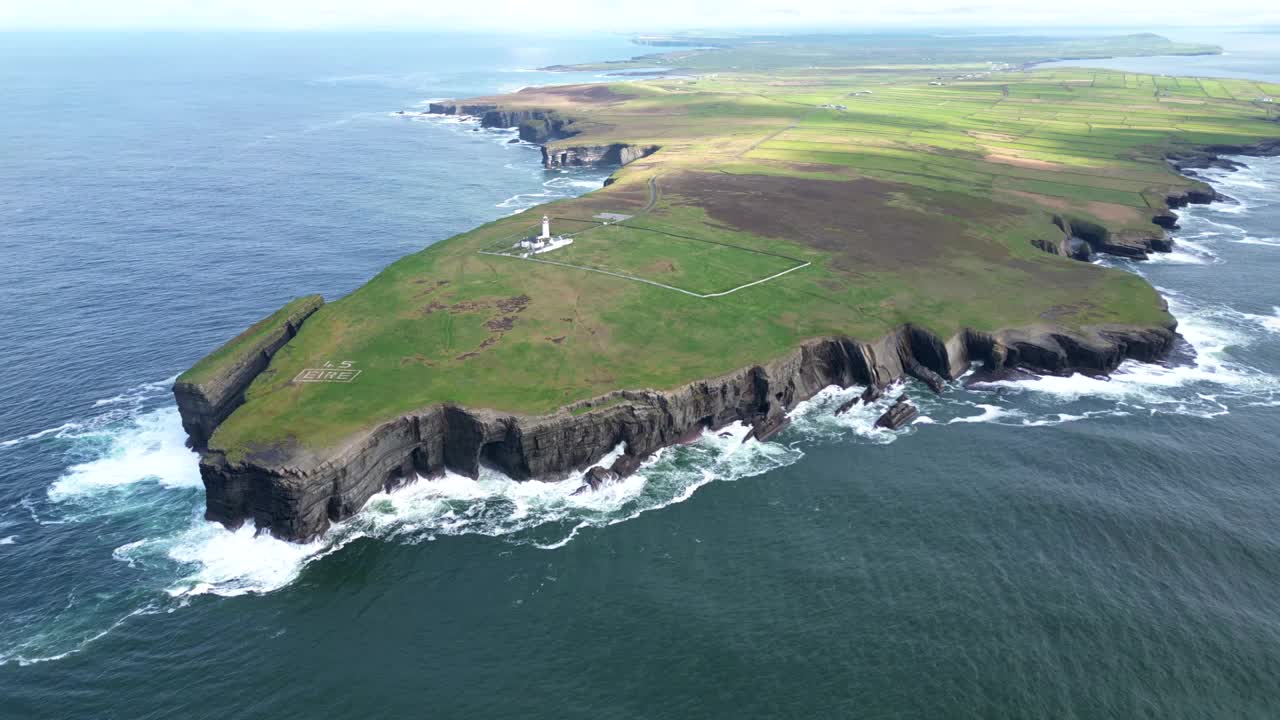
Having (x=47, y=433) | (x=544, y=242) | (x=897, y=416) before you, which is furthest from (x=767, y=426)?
(x=47, y=433)

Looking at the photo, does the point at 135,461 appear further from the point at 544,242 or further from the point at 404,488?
the point at 544,242

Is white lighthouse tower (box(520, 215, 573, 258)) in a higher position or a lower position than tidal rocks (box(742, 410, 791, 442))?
higher

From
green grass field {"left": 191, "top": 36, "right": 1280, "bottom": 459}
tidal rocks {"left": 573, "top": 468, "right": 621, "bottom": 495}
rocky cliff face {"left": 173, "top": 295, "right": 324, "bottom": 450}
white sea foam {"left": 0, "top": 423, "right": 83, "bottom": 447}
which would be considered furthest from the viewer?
green grass field {"left": 191, "top": 36, "right": 1280, "bottom": 459}

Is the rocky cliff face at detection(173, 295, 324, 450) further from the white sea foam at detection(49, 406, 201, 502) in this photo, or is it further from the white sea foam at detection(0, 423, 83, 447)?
the white sea foam at detection(0, 423, 83, 447)

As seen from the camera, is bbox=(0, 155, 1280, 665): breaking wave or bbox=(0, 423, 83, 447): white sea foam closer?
bbox=(0, 155, 1280, 665): breaking wave

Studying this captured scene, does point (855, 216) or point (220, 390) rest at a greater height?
point (855, 216)

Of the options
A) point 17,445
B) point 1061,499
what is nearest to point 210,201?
point 17,445

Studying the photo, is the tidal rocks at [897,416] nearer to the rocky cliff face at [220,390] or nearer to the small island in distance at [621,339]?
the small island in distance at [621,339]

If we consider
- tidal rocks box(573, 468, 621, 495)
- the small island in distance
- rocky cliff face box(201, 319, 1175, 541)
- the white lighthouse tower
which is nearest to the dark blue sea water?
tidal rocks box(573, 468, 621, 495)

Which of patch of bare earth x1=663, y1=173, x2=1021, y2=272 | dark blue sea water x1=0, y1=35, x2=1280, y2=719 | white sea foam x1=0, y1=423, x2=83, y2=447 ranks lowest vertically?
dark blue sea water x1=0, y1=35, x2=1280, y2=719
